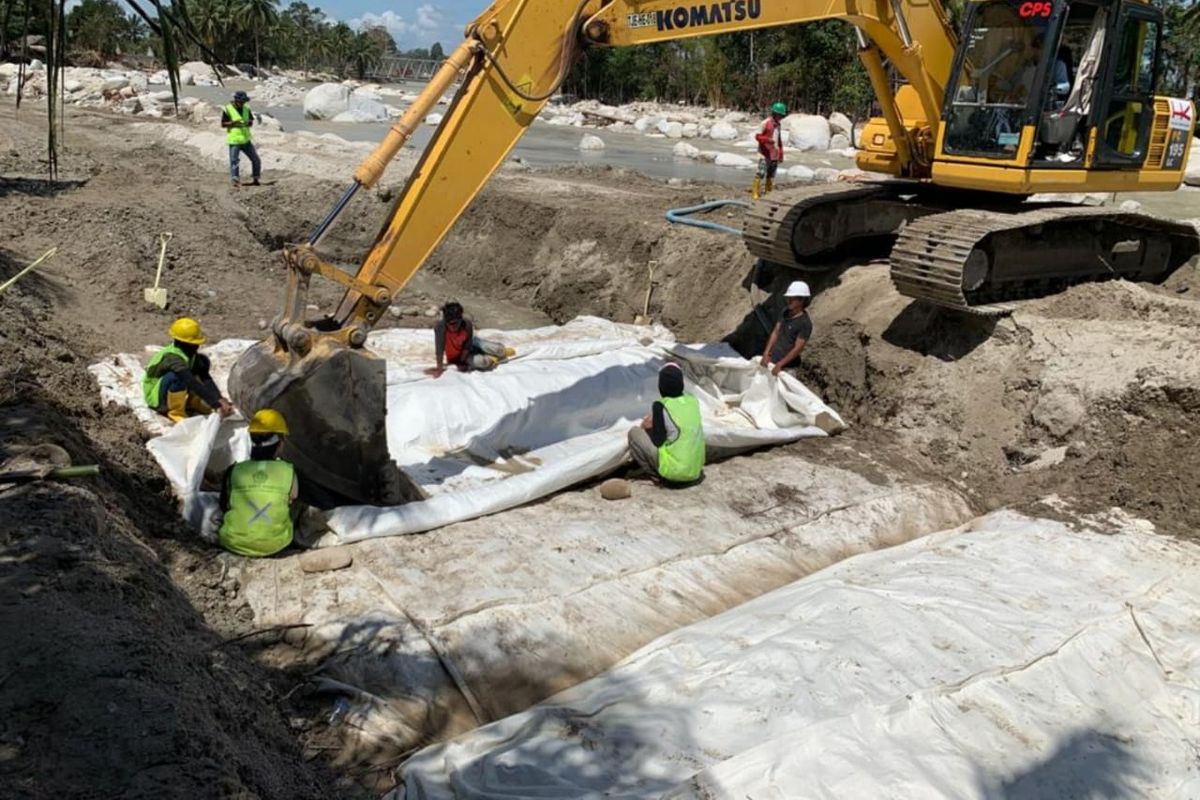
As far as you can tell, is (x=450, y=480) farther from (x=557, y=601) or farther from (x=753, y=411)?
(x=753, y=411)

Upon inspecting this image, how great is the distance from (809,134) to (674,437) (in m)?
26.0

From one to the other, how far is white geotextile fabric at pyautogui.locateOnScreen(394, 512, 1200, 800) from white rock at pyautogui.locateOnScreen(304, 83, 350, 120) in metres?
32.7

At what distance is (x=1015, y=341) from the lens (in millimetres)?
8023

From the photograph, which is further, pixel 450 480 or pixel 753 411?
pixel 753 411

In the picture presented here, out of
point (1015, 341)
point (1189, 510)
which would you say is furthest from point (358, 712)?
point (1015, 341)

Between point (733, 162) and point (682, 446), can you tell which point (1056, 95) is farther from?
point (733, 162)

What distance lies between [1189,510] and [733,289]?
551 cm

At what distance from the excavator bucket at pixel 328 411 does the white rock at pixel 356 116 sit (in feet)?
100

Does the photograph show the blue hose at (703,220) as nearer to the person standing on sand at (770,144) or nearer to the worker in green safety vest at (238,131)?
the person standing on sand at (770,144)

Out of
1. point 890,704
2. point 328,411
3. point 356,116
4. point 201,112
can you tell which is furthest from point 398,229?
point 356,116

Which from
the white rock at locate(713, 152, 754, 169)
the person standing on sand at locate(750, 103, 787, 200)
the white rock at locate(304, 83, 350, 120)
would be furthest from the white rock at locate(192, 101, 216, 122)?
the person standing on sand at locate(750, 103, 787, 200)

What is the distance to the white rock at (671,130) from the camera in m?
34.7

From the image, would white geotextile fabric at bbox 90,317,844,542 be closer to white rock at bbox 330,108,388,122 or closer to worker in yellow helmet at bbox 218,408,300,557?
worker in yellow helmet at bbox 218,408,300,557

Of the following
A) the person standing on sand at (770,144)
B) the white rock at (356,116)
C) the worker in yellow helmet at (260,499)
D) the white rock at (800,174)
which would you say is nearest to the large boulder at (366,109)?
the white rock at (356,116)
